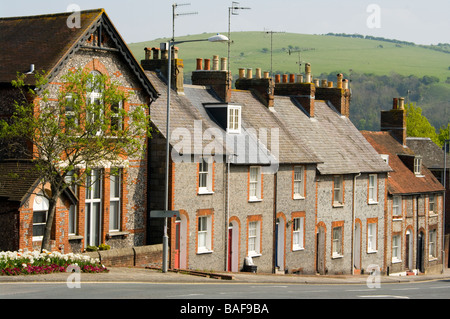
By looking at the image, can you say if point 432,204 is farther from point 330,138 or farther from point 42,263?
point 42,263

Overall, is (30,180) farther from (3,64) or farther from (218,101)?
(218,101)

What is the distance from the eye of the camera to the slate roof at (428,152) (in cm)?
6550

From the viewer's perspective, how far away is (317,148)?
47906 mm

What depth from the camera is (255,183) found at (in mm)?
42000

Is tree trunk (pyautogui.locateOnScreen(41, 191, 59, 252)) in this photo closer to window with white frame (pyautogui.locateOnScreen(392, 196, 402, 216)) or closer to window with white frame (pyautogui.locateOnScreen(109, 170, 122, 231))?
window with white frame (pyautogui.locateOnScreen(109, 170, 122, 231))

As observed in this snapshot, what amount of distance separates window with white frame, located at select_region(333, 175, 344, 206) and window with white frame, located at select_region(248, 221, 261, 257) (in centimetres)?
770

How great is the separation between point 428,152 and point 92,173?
126ft

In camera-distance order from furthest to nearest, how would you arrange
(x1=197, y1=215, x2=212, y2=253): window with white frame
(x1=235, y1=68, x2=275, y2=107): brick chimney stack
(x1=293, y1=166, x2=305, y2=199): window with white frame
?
1. (x1=235, y1=68, x2=275, y2=107): brick chimney stack
2. (x1=293, y1=166, x2=305, y2=199): window with white frame
3. (x1=197, y1=215, x2=212, y2=253): window with white frame

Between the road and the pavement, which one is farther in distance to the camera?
the pavement

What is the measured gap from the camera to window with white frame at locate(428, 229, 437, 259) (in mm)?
60938

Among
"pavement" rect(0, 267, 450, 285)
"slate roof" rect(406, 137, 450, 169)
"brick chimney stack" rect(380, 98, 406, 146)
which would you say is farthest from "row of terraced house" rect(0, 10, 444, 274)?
"slate roof" rect(406, 137, 450, 169)

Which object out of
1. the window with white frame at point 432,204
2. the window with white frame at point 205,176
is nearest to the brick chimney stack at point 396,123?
the window with white frame at point 432,204

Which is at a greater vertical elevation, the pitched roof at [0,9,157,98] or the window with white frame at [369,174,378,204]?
the pitched roof at [0,9,157,98]

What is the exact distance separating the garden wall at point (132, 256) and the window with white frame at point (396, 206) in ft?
77.9
